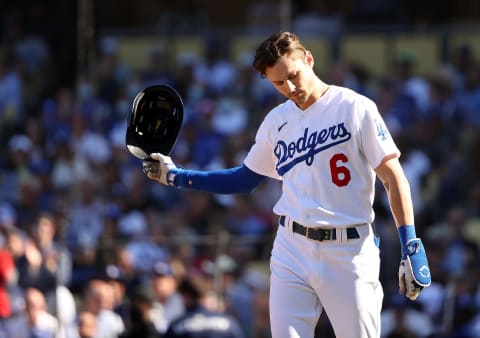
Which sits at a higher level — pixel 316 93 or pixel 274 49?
pixel 274 49

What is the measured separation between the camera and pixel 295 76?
464cm

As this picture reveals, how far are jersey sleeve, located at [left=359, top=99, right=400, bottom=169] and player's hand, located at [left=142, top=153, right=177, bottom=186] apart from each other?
3.33 ft

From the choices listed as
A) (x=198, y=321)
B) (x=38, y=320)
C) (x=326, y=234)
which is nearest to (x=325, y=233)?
(x=326, y=234)

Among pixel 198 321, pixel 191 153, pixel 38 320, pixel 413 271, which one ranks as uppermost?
pixel 413 271

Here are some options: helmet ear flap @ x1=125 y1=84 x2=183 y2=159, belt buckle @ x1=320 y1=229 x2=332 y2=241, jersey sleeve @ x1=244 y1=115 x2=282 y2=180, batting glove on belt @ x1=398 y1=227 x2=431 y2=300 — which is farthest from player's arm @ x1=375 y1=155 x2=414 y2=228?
helmet ear flap @ x1=125 y1=84 x2=183 y2=159

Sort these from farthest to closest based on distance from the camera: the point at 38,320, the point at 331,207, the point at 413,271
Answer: the point at 38,320, the point at 331,207, the point at 413,271

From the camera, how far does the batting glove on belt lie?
4418 millimetres

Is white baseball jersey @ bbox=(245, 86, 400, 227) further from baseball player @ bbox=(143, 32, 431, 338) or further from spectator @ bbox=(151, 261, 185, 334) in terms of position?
spectator @ bbox=(151, 261, 185, 334)

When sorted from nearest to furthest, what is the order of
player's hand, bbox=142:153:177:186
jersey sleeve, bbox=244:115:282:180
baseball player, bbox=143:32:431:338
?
baseball player, bbox=143:32:431:338, jersey sleeve, bbox=244:115:282:180, player's hand, bbox=142:153:177:186

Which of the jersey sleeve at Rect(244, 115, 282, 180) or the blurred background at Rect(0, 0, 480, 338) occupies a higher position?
the jersey sleeve at Rect(244, 115, 282, 180)

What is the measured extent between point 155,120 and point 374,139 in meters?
1.23

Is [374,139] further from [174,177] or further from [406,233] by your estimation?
[174,177]

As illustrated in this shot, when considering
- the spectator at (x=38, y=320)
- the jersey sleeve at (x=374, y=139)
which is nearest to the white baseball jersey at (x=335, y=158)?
the jersey sleeve at (x=374, y=139)

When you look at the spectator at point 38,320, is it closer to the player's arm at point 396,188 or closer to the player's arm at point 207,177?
the player's arm at point 207,177
